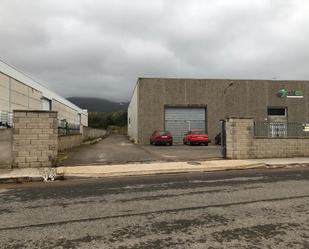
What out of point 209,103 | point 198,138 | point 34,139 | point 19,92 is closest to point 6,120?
point 34,139

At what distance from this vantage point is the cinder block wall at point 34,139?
47.5 ft

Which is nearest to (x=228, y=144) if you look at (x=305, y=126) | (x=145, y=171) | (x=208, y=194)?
(x=305, y=126)

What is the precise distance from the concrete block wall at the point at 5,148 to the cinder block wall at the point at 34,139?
0.60ft

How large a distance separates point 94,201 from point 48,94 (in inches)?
1340

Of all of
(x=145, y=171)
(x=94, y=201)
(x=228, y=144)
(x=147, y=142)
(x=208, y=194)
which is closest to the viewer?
(x=94, y=201)

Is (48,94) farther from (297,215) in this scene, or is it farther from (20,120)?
(297,215)

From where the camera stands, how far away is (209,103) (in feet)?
126

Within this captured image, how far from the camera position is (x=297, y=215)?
6.79m

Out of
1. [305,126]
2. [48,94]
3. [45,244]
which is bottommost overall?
[45,244]

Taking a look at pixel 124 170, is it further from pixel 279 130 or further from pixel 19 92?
pixel 19 92

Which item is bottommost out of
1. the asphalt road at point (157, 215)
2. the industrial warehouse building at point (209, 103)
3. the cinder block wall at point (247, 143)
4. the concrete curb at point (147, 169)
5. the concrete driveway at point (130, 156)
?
the asphalt road at point (157, 215)

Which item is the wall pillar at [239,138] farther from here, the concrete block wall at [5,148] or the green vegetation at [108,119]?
the green vegetation at [108,119]

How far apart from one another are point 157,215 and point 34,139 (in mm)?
9294

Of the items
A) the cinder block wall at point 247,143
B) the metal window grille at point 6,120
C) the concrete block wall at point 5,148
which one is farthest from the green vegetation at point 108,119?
the concrete block wall at point 5,148
